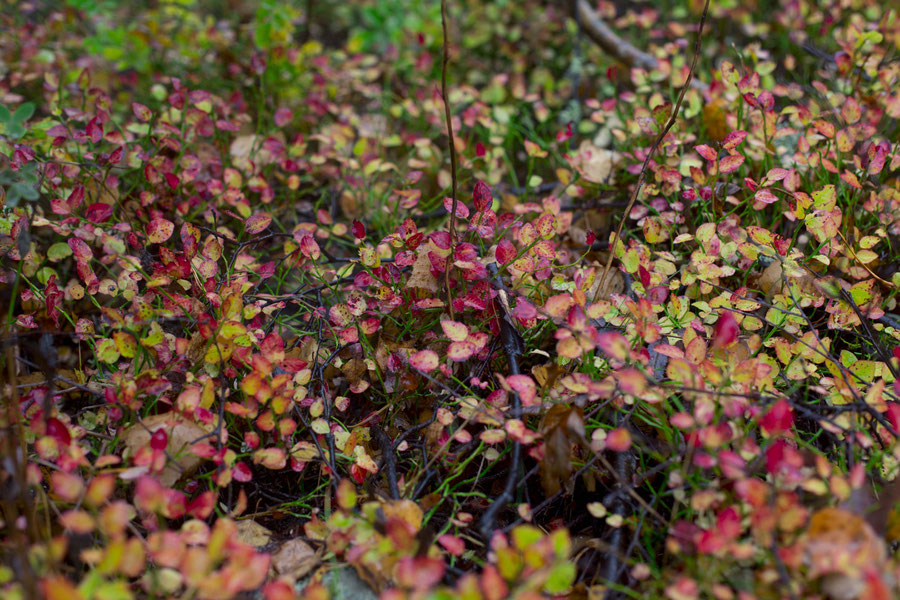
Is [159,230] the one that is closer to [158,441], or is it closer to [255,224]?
[255,224]

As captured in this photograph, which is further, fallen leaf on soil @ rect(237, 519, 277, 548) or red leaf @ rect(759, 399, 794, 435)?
fallen leaf on soil @ rect(237, 519, 277, 548)

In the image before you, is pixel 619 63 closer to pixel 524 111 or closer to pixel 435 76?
pixel 524 111

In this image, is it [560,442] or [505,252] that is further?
[505,252]

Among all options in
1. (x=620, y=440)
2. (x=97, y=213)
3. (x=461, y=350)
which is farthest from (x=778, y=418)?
(x=97, y=213)

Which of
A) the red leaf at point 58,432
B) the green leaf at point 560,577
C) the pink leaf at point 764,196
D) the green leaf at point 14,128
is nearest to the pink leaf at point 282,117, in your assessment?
the green leaf at point 14,128

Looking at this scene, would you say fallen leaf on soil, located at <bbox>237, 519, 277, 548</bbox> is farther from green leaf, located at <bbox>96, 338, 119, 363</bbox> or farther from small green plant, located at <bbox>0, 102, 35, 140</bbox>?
small green plant, located at <bbox>0, 102, 35, 140</bbox>

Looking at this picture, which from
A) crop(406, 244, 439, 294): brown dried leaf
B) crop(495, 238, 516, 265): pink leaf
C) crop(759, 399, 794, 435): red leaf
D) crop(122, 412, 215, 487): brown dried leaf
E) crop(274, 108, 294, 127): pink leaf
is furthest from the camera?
crop(274, 108, 294, 127): pink leaf

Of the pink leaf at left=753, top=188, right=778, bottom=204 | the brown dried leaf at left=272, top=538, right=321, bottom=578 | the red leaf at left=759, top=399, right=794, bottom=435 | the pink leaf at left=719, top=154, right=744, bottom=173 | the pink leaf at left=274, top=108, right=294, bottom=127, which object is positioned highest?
the pink leaf at left=719, top=154, right=744, bottom=173

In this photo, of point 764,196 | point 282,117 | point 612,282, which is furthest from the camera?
point 282,117

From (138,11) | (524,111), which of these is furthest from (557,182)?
(138,11)

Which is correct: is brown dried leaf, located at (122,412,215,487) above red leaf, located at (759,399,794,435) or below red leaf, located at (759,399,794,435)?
below

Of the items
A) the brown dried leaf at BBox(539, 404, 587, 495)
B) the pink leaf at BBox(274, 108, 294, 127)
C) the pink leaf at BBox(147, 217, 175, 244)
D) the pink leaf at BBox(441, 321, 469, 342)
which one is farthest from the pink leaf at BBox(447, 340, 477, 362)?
the pink leaf at BBox(274, 108, 294, 127)
